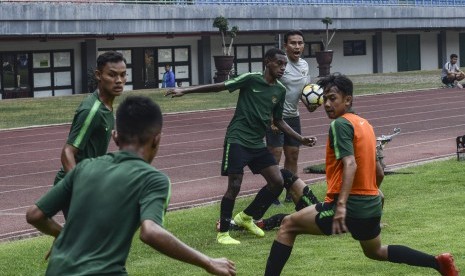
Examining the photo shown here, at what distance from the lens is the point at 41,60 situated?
149 feet

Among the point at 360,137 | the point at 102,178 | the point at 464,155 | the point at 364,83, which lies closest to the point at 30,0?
the point at 364,83

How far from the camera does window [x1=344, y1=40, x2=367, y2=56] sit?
2383 inches

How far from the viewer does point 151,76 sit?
50188 millimetres

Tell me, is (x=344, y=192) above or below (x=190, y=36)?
below

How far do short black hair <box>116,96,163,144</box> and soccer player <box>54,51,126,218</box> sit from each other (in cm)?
346

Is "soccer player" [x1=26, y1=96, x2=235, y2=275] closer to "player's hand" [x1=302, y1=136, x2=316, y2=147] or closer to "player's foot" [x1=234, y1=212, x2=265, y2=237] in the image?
"player's hand" [x1=302, y1=136, x2=316, y2=147]

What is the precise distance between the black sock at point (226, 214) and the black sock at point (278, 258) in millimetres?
2903

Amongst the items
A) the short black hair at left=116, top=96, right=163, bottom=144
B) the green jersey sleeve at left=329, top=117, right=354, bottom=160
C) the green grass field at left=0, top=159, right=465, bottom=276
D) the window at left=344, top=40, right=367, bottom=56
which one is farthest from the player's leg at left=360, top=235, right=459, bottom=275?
the window at left=344, top=40, right=367, bottom=56

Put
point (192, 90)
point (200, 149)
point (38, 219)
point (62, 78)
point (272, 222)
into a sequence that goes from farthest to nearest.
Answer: point (62, 78)
point (200, 149)
point (272, 222)
point (192, 90)
point (38, 219)

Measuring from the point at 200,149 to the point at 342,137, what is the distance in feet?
51.6

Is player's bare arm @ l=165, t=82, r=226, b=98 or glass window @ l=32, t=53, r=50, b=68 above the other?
glass window @ l=32, t=53, r=50, b=68

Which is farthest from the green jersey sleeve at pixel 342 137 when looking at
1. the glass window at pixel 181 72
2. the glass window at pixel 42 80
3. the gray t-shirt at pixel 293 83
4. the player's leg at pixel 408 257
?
the glass window at pixel 181 72

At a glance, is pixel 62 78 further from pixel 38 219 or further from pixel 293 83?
pixel 38 219

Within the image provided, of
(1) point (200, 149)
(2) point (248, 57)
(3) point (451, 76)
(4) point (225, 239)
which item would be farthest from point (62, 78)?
(4) point (225, 239)
